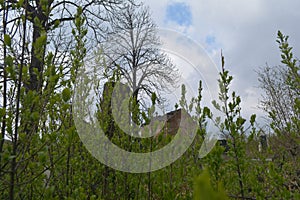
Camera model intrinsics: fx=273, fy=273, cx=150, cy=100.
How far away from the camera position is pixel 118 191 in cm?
245

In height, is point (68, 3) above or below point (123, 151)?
above

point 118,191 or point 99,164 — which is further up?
point 99,164

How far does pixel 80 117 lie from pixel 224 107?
1.31 meters

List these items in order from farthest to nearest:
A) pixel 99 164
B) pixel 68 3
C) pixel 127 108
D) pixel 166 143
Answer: pixel 68 3, pixel 99 164, pixel 127 108, pixel 166 143

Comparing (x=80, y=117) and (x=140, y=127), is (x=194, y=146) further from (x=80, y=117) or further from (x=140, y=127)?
(x=80, y=117)

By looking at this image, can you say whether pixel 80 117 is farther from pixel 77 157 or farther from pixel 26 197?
pixel 26 197

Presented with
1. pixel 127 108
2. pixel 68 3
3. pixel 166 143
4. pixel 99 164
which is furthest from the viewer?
pixel 68 3

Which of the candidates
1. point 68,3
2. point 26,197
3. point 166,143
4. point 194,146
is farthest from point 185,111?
point 68,3

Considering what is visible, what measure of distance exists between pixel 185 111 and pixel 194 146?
0.34 meters

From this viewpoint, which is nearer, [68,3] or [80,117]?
[80,117]

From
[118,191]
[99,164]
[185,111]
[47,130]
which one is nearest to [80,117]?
[47,130]

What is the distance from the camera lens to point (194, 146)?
2.60 meters

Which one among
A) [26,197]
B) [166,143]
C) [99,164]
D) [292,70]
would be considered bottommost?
[26,197]

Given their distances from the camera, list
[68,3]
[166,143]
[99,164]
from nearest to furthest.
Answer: [166,143] < [99,164] < [68,3]
